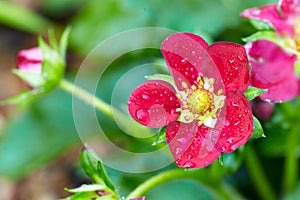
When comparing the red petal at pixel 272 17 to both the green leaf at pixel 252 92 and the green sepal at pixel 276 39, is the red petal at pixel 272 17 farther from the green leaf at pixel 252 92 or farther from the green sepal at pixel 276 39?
the green leaf at pixel 252 92

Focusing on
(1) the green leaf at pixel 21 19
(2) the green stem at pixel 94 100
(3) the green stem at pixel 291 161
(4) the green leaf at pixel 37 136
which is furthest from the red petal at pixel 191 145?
(1) the green leaf at pixel 21 19

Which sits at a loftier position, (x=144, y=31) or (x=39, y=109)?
(x=144, y=31)

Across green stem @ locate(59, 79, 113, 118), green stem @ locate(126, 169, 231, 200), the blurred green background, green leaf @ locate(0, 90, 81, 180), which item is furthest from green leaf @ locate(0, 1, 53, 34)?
green stem @ locate(126, 169, 231, 200)

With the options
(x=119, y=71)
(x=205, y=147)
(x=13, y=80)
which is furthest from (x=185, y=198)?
(x=13, y=80)

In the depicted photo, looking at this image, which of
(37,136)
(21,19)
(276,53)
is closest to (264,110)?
(276,53)

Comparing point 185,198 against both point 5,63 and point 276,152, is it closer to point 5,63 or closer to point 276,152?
point 276,152

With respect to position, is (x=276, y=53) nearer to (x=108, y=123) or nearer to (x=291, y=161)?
(x=291, y=161)
